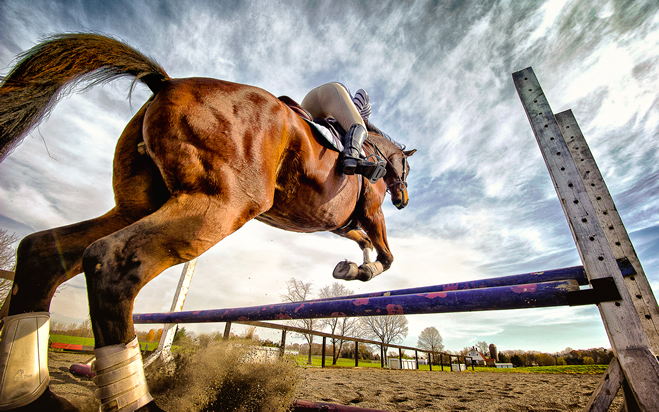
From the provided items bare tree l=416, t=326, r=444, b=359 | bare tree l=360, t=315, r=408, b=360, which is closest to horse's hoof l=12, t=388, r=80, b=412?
bare tree l=360, t=315, r=408, b=360

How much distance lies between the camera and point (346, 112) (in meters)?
2.45

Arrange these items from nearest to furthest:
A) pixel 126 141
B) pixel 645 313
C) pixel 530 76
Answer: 1. pixel 645 313
2. pixel 126 141
3. pixel 530 76

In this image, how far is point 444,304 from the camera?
1214 mm

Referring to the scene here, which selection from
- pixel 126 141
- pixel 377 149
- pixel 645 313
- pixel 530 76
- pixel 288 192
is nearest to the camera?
pixel 645 313

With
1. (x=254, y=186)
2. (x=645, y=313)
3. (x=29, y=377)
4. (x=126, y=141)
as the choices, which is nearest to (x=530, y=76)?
(x=645, y=313)

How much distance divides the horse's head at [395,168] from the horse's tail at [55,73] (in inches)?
93.3

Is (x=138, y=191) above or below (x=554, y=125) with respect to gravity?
below

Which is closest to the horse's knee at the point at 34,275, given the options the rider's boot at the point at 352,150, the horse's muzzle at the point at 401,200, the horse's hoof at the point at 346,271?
the rider's boot at the point at 352,150

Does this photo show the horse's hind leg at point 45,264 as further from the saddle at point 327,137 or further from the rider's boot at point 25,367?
the saddle at point 327,137

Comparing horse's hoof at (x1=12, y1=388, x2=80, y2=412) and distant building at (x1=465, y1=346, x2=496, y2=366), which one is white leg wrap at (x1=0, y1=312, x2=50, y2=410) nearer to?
horse's hoof at (x1=12, y1=388, x2=80, y2=412)

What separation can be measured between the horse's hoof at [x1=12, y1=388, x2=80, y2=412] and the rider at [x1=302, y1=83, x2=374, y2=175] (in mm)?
1868

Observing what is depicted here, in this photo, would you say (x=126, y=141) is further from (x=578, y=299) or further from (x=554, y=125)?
(x=554, y=125)

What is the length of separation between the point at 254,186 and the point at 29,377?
1135 mm

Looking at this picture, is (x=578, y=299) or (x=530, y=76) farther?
(x=530, y=76)
